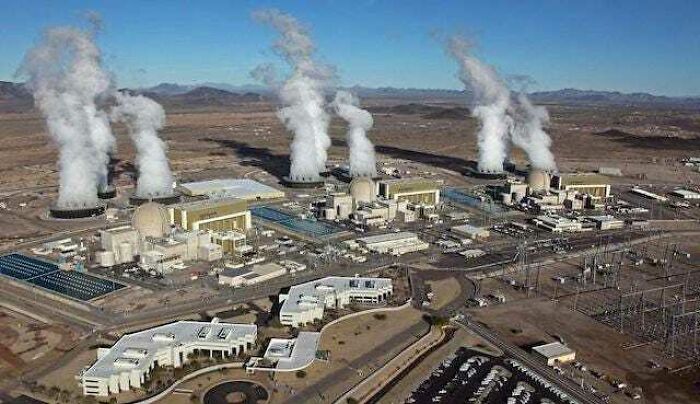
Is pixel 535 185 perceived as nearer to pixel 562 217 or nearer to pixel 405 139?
pixel 562 217

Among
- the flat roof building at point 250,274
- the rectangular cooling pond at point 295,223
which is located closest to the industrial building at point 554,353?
the flat roof building at point 250,274

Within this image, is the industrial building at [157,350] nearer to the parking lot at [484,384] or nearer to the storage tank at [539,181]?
the parking lot at [484,384]

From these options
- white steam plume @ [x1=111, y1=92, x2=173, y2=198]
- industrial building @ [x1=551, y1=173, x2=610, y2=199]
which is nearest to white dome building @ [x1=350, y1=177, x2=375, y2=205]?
white steam plume @ [x1=111, y1=92, x2=173, y2=198]

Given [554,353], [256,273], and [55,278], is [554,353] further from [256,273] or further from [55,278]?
[55,278]

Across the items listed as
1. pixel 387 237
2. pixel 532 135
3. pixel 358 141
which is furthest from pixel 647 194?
pixel 387 237

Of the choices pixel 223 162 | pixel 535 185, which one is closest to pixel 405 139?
pixel 223 162

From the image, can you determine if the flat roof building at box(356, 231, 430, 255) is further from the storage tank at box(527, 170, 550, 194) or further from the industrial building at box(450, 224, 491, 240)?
the storage tank at box(527, 170, 550, 194)
